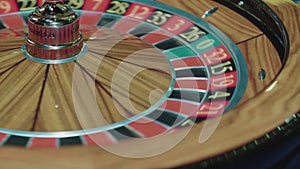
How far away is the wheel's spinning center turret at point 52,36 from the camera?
1.62 meters

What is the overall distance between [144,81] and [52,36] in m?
0.31

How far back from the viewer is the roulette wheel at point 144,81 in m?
1.02

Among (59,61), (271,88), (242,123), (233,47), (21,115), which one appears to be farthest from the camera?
(233,47)

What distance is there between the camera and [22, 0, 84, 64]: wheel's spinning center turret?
162cm

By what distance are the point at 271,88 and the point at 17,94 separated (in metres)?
0.64

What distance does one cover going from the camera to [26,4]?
2.06 meters

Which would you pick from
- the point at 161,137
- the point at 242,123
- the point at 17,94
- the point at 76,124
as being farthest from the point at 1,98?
the point at 242,123

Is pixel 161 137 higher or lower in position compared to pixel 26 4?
higher

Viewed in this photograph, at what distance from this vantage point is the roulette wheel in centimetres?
102

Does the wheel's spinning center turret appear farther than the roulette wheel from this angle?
Yes

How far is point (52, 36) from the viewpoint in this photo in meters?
1.63

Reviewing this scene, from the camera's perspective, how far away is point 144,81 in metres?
1.54

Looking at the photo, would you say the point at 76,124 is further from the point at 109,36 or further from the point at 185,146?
the point at 109,36

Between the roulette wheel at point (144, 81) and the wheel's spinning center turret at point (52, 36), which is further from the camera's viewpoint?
the wheel's spinning center turret at point (52, 36)
